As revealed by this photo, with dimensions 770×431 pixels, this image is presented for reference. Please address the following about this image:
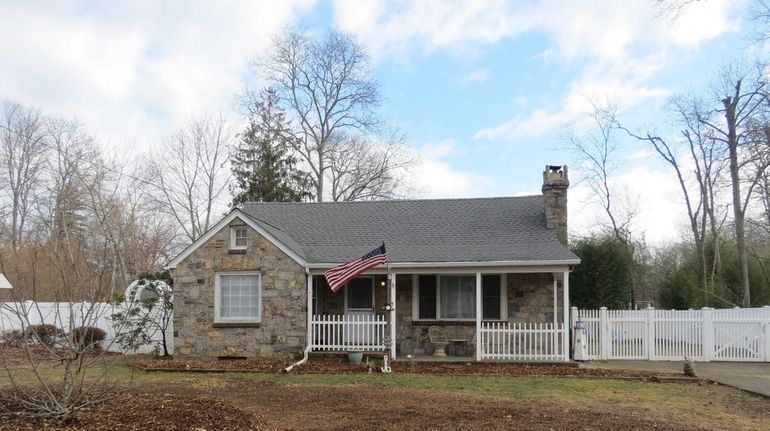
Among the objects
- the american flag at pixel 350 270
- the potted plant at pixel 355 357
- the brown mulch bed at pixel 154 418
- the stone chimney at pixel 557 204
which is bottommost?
the potted plant at pixel 355 357

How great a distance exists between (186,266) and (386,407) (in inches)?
333

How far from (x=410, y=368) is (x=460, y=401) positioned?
4.32 metres

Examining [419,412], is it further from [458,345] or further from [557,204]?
[557,204]

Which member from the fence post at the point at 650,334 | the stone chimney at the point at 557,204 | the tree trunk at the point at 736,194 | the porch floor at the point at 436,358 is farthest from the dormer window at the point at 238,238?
the tree trunk at the point at 736,194

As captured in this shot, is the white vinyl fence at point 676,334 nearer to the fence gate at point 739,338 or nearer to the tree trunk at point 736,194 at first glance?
the fence gate at point 739,338

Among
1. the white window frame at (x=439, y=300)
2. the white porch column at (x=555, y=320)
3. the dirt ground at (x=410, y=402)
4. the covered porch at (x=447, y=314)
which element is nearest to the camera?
the dirt ground at (x=410, y=402)

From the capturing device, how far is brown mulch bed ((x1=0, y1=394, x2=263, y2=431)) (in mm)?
6277

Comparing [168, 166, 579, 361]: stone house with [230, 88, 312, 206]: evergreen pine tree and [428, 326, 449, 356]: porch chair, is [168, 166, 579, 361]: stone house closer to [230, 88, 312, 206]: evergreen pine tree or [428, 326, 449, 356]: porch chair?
[428, 326, 449, 356]: porch chair

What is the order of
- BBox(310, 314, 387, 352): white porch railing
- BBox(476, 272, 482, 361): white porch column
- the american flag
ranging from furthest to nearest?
BBox(310, 314, 387, 352): white porch railing
BBox(476, 272, 482, 361): white porch column
the american flag

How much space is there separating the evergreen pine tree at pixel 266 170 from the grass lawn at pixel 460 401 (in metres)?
22.4

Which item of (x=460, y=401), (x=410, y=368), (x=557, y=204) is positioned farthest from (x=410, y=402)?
(x=557, y=204)

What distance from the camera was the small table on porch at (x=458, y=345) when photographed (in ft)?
50.0

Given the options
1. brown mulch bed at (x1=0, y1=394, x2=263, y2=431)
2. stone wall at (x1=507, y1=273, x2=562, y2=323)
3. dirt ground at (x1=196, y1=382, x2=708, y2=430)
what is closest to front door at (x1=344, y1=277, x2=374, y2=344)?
stone wall at (x1=507, y1=273, x2=562, y2=323)

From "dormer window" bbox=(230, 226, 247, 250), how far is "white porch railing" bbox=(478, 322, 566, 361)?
20.9ft
